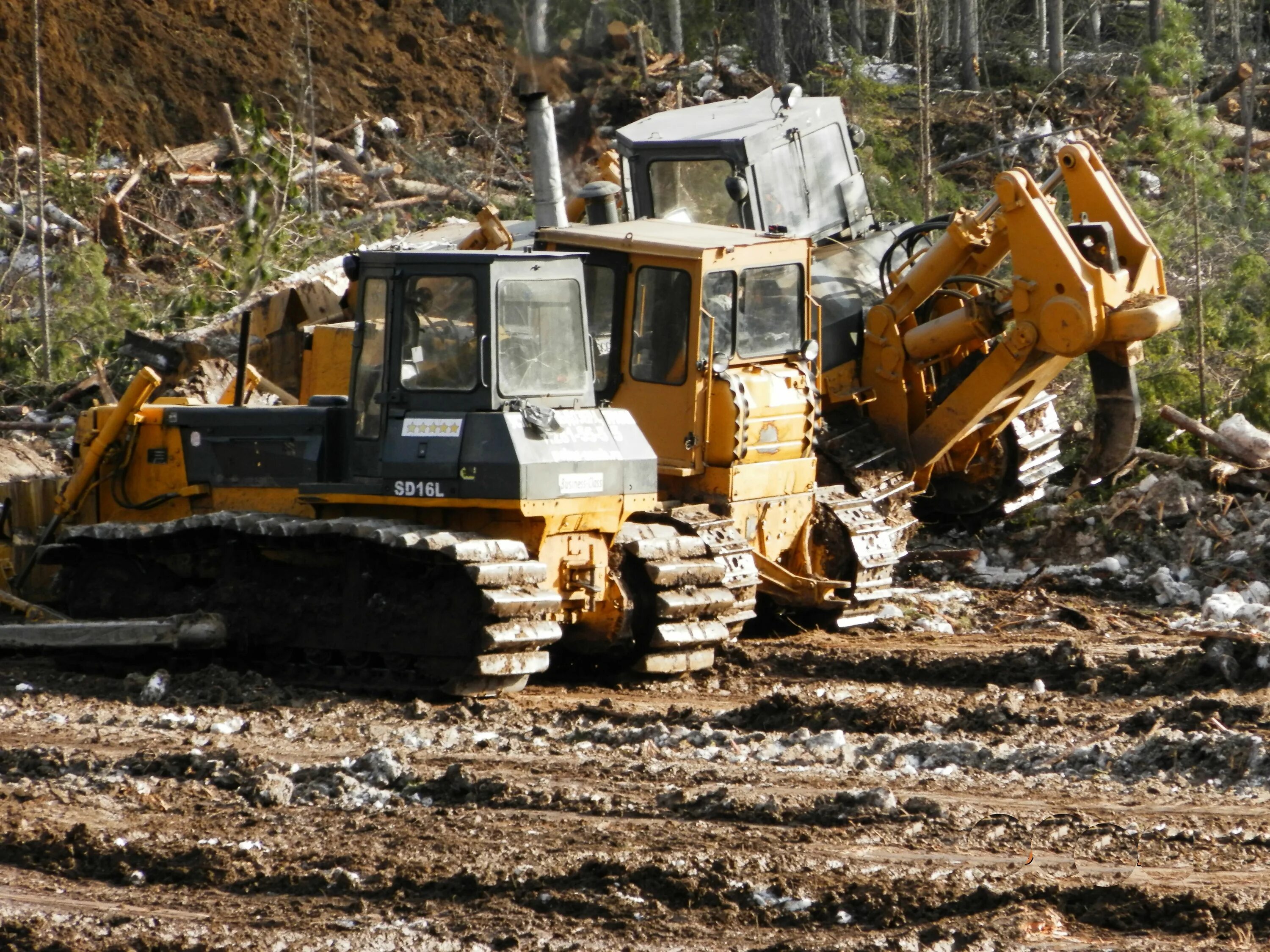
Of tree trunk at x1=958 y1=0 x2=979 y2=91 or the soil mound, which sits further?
tree trunk at x1=958 y1=0 x2=979 y2=91

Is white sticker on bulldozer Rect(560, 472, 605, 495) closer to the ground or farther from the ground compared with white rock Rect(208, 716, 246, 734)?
farther from the ground

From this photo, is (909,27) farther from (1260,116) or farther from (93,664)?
(93,664)

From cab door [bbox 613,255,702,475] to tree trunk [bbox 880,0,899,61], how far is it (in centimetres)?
Result: 1338

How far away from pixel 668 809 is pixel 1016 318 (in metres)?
5.42

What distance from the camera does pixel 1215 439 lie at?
14219 millimetres

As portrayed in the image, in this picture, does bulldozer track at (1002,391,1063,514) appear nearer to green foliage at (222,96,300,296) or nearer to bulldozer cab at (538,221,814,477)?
bulldozer cab at (538,221,814,477)

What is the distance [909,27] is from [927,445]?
15288 mm

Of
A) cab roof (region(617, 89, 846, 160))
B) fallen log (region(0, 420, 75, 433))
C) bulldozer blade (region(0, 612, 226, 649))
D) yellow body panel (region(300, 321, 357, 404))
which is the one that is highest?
cab roof (region(617, 89, 846, 160))

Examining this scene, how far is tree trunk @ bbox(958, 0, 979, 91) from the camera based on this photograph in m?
24.0

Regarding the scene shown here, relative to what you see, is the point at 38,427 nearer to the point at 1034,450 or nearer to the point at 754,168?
the point at 754,168

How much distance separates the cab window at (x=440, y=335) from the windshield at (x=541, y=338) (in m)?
0.15

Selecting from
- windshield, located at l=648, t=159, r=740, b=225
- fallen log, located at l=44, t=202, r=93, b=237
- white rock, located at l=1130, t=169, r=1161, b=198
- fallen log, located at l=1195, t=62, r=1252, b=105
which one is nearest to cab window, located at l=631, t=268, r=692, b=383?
windshield, located at l=648, t=159, r=740, b=225

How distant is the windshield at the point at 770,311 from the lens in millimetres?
11125

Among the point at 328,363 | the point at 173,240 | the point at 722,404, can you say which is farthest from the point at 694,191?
the point at 173,240
